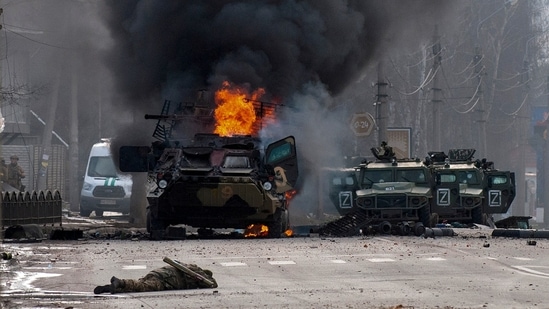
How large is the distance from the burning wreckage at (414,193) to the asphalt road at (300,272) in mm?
3404

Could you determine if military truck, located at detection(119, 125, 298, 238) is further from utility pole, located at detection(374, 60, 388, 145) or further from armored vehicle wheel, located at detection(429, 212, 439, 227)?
utility pole, located at detection(374, 60, 388, 145)

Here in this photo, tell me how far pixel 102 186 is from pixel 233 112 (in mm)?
15500

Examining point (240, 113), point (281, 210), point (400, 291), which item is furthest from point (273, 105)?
point (400, 291)

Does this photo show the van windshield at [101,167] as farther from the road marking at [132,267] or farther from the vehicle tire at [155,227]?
the road marking at [132,267]

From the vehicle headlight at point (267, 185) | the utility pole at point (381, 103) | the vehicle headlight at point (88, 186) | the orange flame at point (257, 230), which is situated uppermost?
the utility pole at point (381, 103)

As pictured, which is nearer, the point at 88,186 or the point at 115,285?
→ the point at 115,285

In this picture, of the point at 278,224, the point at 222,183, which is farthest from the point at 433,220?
the point at 222,183

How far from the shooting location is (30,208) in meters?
27.8

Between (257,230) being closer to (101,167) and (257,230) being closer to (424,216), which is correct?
(424,216)

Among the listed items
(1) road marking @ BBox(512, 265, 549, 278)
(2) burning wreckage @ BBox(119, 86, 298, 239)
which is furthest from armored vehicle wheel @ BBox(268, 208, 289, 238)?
(1) road marking @ BBox(512, 265, 549, 278)

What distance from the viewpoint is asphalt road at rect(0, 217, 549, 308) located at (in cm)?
1298

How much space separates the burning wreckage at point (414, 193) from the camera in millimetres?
27141

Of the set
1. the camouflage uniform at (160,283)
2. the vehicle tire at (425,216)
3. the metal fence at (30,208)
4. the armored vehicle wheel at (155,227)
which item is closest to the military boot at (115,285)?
the camouflage uniform at (160,283)

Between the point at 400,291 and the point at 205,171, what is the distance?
10.0 meters
